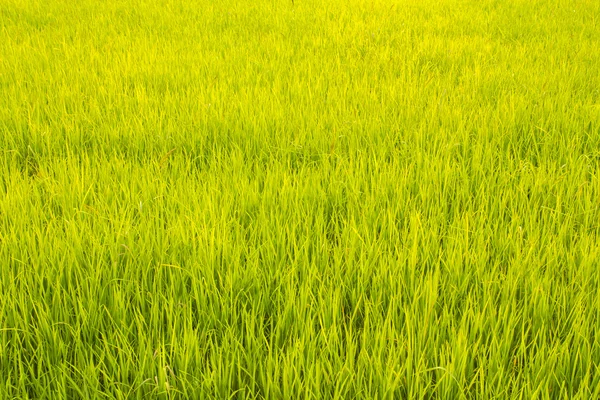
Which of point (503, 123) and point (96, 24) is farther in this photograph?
point (96, 24)

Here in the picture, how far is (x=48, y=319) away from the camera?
3.63 ft

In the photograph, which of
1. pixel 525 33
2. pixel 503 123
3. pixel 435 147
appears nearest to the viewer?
pixel 435 147

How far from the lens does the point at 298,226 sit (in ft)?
4.89

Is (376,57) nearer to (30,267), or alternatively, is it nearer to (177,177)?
(177,177)

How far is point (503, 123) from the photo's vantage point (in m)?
2.27

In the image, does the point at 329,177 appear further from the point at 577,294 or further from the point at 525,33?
the point at 525,33

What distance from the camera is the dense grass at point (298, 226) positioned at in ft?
3.21

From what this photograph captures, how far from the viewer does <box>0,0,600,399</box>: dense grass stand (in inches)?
38.5

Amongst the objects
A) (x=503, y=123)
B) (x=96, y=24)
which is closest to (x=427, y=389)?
(x=503, y=123)

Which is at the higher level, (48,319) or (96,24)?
(96,24)

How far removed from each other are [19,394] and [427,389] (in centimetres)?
75

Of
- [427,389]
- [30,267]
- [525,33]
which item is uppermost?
[525,33]

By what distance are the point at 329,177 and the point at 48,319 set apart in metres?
1.03

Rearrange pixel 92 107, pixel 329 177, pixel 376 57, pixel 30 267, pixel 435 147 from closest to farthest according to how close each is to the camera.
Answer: pixel 30 267, pixel 329 177, pixel 435 147, pixel 92 107, pixel 376 57
